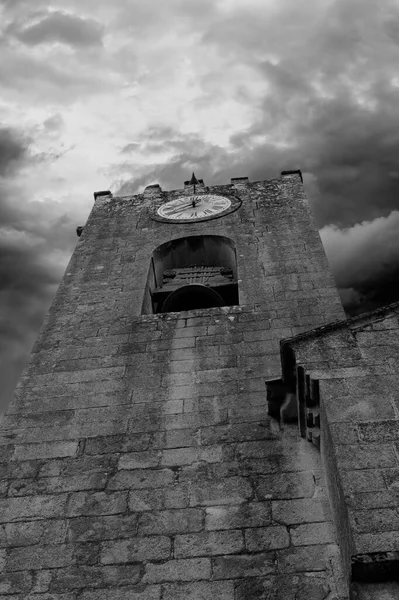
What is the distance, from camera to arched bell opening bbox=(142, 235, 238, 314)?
9141mm

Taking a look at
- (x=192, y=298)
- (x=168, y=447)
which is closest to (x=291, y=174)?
(x=192, y=298)

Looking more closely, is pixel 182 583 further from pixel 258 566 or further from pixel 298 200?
pixel 298 200

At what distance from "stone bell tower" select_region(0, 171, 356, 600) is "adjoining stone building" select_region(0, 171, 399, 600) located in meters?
0.02

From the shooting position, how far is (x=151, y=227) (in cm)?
1101

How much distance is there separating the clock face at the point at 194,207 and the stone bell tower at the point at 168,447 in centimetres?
181

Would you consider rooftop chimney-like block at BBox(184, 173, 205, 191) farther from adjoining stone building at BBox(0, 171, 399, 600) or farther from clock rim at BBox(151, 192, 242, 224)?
adjoining stone building at BBox(0, 171, 399, 600)

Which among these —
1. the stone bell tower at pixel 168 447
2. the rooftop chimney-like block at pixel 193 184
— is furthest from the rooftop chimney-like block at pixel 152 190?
the stone bell tower at pixel 168 447

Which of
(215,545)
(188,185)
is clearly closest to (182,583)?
(215,545)

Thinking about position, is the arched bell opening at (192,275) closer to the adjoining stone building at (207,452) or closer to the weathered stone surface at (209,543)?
the adjoining stone building at (207,452)

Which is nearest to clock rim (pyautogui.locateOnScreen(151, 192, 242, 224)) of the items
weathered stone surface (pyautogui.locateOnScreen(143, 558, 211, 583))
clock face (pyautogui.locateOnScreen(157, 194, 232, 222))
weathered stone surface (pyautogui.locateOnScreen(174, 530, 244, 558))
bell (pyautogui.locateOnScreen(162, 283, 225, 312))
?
clock face (pyautogui.locateOnScreen(157, 194, 232, 222))

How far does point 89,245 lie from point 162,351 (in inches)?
158

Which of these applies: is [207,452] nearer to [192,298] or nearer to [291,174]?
[192,298]

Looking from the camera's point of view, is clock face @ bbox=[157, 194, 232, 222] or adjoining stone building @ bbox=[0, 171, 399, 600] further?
clock face @ bbox=[157, 194, 232, 222]

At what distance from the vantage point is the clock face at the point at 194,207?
11.3 metres
